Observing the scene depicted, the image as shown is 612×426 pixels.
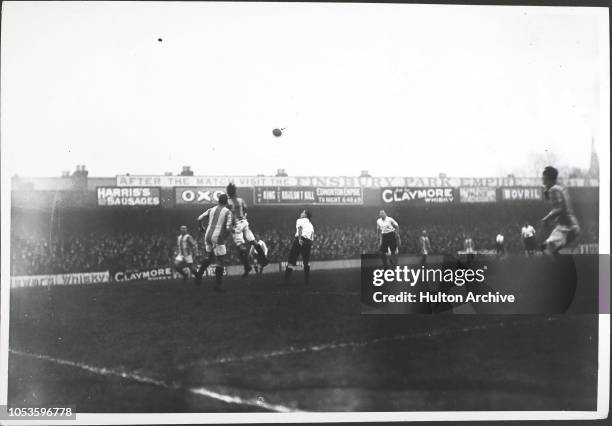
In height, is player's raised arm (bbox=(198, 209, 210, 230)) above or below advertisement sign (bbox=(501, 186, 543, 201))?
below

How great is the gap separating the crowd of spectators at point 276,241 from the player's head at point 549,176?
452 millimetres

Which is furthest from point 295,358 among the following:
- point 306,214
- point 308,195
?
point 308,195

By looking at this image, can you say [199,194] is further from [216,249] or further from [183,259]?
[183,259]

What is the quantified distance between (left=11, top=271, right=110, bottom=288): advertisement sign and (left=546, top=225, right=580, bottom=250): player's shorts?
4.44 metres

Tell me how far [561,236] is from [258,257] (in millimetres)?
2872

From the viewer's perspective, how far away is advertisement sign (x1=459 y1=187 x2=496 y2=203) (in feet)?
19.8

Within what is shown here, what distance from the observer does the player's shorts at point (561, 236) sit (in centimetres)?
569

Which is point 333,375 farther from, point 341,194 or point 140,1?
point 140,1

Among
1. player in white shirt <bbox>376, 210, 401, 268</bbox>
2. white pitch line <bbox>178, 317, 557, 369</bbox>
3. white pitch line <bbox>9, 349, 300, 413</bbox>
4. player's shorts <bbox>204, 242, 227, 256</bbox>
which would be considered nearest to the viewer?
white pitch line <bbox>9, 349, 300, 413</bbox>

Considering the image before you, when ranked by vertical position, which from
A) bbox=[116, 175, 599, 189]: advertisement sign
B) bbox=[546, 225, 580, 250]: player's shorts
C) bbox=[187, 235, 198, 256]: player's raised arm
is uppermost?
bbox=[116, 175, 599, 189]: advertisement sign

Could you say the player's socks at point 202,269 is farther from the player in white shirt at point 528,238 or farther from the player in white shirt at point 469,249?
the player in white shirt at point 528,238

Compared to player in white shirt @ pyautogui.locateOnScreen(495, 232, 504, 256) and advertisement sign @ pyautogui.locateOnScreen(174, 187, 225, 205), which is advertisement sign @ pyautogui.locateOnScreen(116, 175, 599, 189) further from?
player in white shirt @ pyautogui.locateOnScreen(495, 232, 504, 256)

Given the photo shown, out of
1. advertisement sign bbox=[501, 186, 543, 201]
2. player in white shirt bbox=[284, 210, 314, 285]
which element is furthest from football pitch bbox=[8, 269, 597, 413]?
advertisement sign bbox=[501, 186, 543, 201]

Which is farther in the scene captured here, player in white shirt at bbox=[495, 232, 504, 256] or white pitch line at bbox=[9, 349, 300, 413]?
player in white shirt at bbox=[495, 232, 504, 256]
